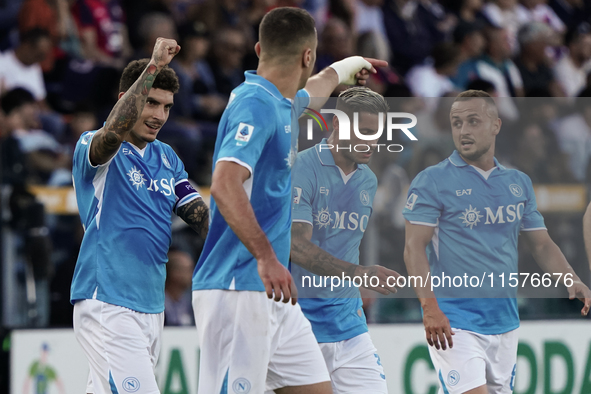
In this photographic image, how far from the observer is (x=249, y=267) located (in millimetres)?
4215

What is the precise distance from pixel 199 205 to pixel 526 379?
13.6 feet

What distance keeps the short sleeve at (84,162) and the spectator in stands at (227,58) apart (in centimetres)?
513

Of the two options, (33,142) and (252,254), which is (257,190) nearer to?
(252,254)

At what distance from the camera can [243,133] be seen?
13.2ft

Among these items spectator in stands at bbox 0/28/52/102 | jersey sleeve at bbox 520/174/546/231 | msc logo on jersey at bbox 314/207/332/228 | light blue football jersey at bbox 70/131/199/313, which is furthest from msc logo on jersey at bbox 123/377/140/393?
spectator in stands at bbox 0/28/52/102

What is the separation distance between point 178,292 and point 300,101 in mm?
3499

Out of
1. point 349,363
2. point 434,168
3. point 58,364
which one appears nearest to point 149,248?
point 349,363

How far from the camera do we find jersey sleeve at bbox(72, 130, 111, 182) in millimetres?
4891

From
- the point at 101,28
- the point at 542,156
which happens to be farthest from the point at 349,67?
the point at 101,28

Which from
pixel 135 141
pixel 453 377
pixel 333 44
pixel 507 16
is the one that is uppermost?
pixel 507 16

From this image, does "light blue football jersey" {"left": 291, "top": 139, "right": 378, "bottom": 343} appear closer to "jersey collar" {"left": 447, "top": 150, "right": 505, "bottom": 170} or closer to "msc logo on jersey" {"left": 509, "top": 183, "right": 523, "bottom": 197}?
"jersey collar" {"left": 447, "top": 150, "right": 505, "bottom": 170}

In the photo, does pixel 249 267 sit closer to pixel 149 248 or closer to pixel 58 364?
pixel 149 248

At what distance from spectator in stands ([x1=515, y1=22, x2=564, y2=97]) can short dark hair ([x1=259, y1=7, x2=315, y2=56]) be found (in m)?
7.51

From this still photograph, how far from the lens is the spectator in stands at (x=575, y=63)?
38.4 feet
